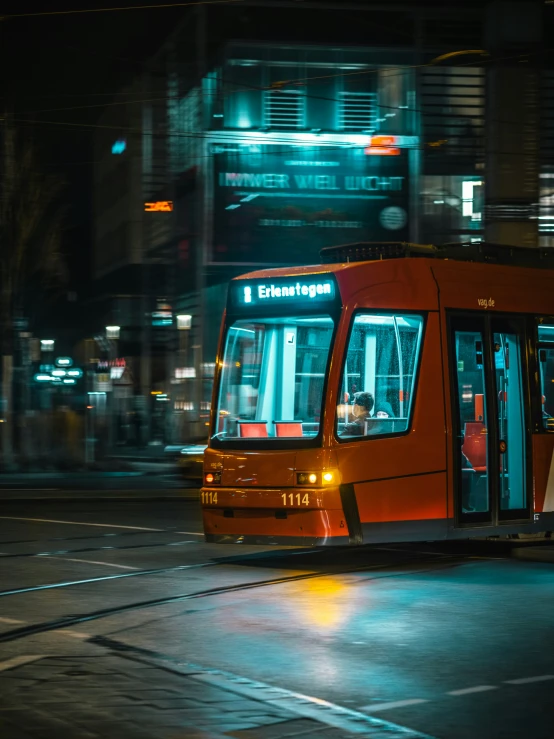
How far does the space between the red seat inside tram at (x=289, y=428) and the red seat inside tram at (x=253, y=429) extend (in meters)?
0.14

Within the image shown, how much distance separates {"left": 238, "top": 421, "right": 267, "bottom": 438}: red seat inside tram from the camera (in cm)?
1210

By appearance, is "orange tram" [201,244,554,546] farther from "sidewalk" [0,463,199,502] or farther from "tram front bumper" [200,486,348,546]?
"sidewalk" [0,463,199,502]

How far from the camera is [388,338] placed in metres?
12.1

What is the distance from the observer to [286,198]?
3547 cm

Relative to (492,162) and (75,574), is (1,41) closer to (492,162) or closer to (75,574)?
(492,162)

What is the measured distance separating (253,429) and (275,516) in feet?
3.03

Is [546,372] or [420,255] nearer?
[420,255]

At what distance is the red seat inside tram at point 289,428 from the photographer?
39.0ft

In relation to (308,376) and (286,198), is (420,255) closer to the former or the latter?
(308,376)

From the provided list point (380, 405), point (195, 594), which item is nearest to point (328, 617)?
point (195, 594)

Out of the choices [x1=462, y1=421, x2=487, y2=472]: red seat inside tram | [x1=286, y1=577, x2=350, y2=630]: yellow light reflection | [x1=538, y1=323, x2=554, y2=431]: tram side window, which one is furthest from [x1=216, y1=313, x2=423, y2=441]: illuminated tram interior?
[x1=538, y1=323, x2=554, y2=431]: tram side window

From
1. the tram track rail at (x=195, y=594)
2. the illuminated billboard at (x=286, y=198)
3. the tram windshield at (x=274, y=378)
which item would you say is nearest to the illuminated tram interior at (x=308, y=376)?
the tram windshield at (x=274, y=378)

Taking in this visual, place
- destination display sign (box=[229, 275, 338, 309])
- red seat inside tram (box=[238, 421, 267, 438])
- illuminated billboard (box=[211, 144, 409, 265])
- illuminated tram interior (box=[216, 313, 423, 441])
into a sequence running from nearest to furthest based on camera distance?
illuminated tram interior (box=[216, 313, 423, 441]) < destination display sign (box=[229, 275, 338, 309]) < red seat inside tram (box=[238, 421, 267, 438]) < illuminated billboard (box=[211, 144, 409, 265])

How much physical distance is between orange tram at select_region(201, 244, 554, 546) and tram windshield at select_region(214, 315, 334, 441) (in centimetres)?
1
